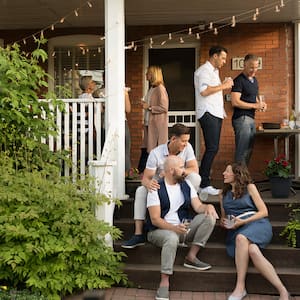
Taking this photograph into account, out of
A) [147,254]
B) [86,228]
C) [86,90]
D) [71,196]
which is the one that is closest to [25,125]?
[71,196]

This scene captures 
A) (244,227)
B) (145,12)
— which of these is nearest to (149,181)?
(244,227)

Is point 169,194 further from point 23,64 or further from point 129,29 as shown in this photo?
point 129,29

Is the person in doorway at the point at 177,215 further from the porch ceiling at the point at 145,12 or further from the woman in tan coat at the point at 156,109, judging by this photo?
the porch ceiling at the point at 145,12

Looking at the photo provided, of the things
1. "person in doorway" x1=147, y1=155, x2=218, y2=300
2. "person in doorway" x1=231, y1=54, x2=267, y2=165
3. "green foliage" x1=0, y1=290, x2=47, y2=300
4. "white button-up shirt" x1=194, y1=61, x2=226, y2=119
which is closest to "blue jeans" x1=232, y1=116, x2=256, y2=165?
"person in doorway" x1=231, y1=54, x2=267, y2=165

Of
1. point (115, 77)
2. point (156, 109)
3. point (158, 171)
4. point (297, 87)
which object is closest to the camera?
point (158, 171)

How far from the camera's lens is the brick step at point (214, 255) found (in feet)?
17.2

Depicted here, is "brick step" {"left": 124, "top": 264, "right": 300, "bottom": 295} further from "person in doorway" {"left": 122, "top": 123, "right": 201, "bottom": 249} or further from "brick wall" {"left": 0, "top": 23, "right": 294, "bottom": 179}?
"brick wall" {"left": 0, "top": 23, "right": 294, "bottom": 179}

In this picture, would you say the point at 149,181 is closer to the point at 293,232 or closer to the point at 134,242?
the point at 134,242

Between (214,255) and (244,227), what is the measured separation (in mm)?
490

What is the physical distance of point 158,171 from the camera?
18.3 feet

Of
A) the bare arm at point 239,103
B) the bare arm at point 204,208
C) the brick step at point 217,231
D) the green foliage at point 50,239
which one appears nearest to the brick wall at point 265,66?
the bare arm at point 239,103

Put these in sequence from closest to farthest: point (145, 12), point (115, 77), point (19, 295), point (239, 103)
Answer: point (19, 295) → point (115, 77) → point (239, 103) → point (145, 12)

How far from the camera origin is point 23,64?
550cm

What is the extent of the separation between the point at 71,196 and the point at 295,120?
425 centimetres
